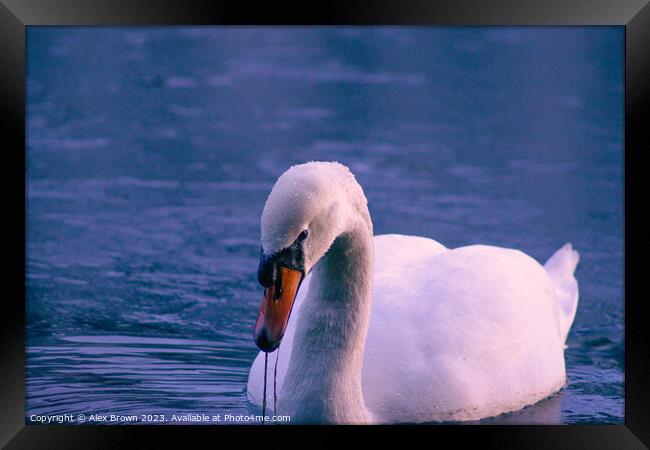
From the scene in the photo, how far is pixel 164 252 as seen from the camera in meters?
7.79

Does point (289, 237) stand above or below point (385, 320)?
above

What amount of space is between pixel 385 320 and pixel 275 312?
123 cm

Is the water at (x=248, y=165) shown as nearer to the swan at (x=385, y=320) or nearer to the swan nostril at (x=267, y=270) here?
the swan at (x=385, y=320)

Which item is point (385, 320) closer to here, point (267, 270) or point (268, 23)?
point (267, 270)

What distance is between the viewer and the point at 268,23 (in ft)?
16.8

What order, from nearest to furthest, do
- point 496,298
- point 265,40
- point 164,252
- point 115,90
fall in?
point 496,298
point 164,252
point 115,90
point 265,40

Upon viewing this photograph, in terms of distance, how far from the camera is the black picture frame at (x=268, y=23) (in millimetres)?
5109

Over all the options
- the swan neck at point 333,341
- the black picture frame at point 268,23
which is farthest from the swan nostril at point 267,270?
the black picture frame at point 268,23

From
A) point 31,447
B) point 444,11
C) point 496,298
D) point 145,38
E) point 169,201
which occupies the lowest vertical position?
point 31,447

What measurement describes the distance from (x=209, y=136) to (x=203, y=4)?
3.99 metres

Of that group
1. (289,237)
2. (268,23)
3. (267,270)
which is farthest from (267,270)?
(268,23)

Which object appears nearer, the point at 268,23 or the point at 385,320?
the point at 268,23

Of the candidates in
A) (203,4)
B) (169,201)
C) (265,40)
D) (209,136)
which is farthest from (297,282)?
(265,40)

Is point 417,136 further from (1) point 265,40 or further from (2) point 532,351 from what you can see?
(2) point 532,351
